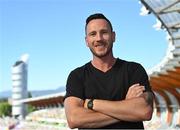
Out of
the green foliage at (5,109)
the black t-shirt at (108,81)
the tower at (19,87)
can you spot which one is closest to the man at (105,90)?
the black t-shirt at (108,81)

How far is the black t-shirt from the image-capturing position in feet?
10.2

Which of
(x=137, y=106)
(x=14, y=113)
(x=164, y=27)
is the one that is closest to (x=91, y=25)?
(x=137, y=106)

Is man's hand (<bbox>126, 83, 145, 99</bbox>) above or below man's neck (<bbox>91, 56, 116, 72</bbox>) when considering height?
below

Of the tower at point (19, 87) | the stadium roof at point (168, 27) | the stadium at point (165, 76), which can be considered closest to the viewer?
the stadium at point (165, 76)

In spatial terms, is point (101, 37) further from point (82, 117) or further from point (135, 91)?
point (82, 117)

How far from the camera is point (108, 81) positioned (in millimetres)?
3121

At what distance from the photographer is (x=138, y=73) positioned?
10.5 feet

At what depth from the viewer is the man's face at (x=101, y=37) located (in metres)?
3.13

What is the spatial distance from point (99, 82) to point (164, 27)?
26.8 m

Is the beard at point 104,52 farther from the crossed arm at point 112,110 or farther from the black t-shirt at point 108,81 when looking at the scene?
the crossed arm at point 112,110

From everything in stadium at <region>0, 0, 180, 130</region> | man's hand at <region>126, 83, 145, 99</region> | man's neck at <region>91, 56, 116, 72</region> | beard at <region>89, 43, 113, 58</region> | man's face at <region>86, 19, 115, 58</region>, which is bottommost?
stadium at <region>0, 0, 180, 130</region>

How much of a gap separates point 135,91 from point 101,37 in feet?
1.35

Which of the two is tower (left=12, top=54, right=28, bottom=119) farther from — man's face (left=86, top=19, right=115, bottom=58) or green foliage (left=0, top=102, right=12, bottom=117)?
man's face (left=86, top=19, right=115, bottom=58)

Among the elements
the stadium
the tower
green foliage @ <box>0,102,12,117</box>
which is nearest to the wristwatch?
the stadium
